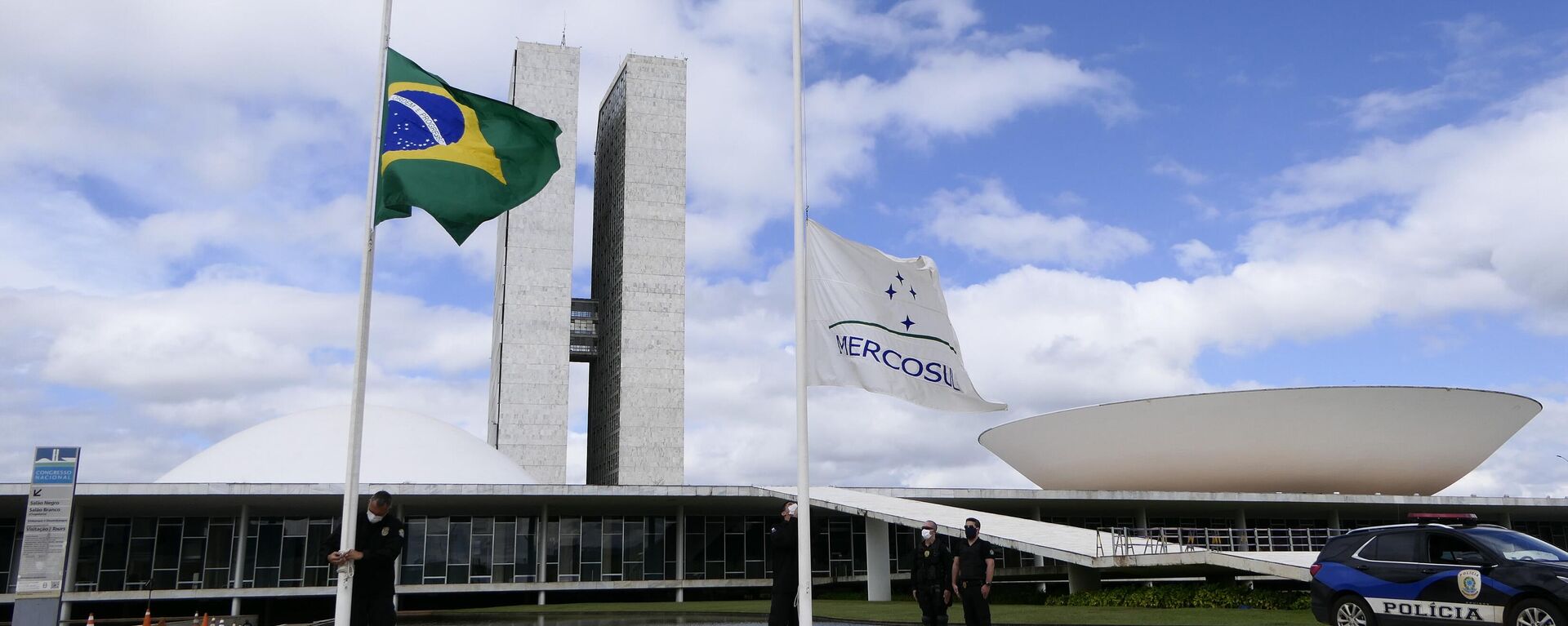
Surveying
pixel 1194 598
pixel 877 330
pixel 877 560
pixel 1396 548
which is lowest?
pixel 1194 598

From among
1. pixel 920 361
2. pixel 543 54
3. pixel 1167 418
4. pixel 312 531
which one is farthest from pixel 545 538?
pixel 543 54

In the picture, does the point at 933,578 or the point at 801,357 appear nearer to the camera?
the point at 801,357

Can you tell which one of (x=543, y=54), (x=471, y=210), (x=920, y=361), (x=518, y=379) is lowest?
(x=920, y=361)

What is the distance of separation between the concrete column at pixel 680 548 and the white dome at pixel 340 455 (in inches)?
203

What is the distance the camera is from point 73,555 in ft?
101

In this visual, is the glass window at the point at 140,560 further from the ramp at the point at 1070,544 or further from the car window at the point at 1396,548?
the car window at the point at 1396,548

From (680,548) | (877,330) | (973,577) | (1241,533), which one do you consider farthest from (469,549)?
(877,330)

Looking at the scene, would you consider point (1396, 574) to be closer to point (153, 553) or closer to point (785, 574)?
point (785, 574)

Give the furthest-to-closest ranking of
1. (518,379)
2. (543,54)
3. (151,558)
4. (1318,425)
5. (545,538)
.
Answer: (543,54) < (518,379) < (1318,425) < (545,538) < (151,558)

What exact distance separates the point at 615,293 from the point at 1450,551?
6285 centimetres

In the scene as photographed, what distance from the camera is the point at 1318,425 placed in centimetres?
3581

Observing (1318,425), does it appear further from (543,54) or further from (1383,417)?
(543,54)

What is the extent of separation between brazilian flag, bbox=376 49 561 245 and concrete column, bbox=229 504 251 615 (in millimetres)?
25098

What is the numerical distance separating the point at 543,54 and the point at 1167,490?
47.4 meters
